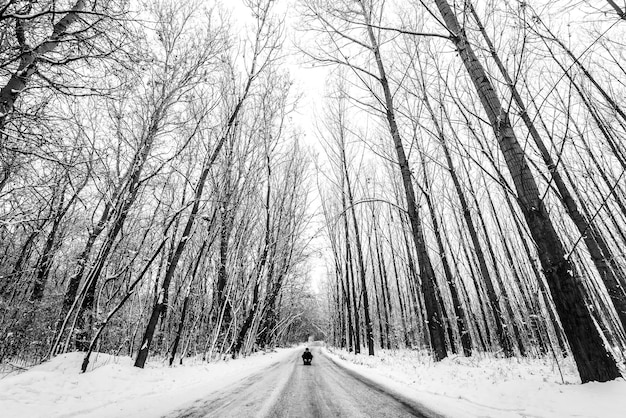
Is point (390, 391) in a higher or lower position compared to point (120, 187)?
lower

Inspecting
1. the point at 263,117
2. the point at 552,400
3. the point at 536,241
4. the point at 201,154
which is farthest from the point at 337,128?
the point at 552,400

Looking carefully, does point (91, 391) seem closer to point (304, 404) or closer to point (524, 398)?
point (304, 404)

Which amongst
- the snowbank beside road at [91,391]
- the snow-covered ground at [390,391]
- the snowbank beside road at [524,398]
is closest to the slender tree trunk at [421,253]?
the snow-covered ground at [390,391]

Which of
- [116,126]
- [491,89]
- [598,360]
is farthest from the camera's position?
[116,126]

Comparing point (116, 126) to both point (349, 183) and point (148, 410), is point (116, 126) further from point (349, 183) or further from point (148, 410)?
point (349, 183)

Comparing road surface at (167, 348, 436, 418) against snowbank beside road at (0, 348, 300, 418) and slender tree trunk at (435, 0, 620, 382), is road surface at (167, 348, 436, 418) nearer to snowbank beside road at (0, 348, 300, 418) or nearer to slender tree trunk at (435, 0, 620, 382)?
snowbank beside road at (0, 348, 300, 418)

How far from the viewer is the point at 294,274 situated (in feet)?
66.0

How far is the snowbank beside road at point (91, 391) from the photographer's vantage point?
362 centimetres

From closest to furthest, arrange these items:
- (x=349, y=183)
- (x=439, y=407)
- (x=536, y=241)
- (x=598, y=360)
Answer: (x=598, y=360), (x=439, y=407), (x=536, y=241), (x=349, y=183)

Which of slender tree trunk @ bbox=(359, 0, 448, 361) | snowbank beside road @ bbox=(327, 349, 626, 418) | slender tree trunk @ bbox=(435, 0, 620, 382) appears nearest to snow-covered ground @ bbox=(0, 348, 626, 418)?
snowbank beside road @ bbox=(327, 349, 626, 418)

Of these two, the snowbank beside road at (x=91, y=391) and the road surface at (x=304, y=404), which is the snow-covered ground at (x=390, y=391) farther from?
the road surface at (x=304, y=404)

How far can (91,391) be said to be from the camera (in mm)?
4984

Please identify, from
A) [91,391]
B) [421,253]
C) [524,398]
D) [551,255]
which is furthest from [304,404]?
[421,253]

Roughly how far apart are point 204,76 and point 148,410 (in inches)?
269
